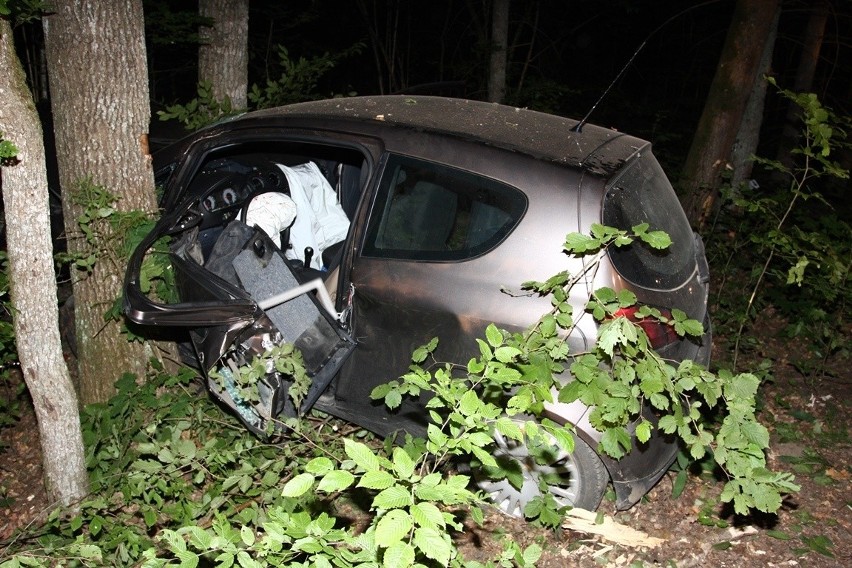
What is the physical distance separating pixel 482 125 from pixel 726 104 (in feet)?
13.5

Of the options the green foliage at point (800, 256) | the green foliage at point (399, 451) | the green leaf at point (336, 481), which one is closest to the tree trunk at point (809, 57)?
the green foliage at point (800, 256)

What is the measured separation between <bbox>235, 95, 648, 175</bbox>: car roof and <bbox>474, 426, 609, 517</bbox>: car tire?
51.4 inches

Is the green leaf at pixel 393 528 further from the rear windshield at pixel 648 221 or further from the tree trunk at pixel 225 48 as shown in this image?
the tree trunk at pixel 225 48

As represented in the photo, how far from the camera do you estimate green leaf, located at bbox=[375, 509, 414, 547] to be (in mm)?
1782

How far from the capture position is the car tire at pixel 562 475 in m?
3.43

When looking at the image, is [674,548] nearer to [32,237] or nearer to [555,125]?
[555,125]

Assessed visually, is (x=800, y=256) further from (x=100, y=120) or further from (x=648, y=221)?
(x=100, y=120)

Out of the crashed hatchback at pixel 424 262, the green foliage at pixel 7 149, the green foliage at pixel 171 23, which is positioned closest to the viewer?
the green foliage at pixel 7 149

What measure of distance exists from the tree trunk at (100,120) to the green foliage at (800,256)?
3642mm

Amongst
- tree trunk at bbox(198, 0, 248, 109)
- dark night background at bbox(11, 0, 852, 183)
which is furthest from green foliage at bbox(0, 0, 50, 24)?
dark night background at bbox(11, 0, 852, 183)

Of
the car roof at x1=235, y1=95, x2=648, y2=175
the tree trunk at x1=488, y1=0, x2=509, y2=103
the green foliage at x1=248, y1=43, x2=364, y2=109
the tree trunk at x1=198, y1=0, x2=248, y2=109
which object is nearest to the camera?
the car roof at x1=235, y1=95, x2=648, y2=175

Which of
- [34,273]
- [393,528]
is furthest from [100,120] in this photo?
[393,528]

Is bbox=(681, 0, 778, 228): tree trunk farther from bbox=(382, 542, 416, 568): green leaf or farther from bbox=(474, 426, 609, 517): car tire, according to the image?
bbox=(382, 542, 416, 568): green leaf

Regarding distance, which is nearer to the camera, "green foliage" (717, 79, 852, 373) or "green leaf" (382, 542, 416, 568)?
"green leaf" (382, 542, 416, 568)
